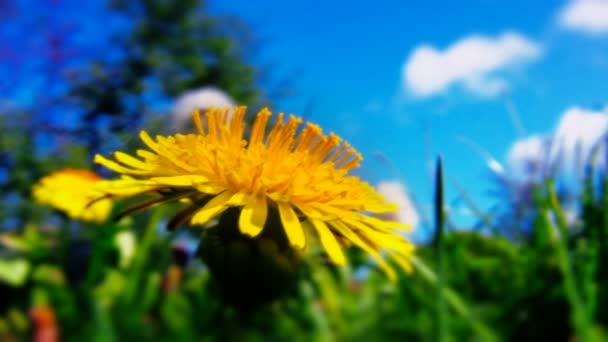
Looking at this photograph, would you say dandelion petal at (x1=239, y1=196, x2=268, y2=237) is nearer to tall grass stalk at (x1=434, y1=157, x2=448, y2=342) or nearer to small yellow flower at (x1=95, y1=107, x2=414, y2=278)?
small yellow flower at (x1=95, y1=107, x2=414, y2=278)

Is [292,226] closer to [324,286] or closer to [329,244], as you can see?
[329,244]

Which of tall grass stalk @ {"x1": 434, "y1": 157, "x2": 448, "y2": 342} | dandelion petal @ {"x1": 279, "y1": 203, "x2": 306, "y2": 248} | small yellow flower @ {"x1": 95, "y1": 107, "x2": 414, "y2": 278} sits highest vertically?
small yellow flower @ {"x1": 95, "y1": 107, "x2": 414, "y2": 278}

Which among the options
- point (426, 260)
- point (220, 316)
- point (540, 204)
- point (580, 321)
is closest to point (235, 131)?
point (580, 321)

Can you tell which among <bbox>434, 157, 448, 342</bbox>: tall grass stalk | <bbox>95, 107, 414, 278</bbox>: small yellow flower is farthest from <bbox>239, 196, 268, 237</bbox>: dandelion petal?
<bbox>434, 157, 448, 342</bbox>: tall grass stalk

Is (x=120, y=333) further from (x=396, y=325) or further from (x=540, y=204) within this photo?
(x=540, y=204)

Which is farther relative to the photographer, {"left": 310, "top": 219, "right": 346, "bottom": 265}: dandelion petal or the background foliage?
the background foliage

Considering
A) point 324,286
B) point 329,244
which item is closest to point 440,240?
point 329,244

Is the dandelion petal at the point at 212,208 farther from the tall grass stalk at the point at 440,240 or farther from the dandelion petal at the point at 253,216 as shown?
the tall grass stalk at the point at 440,240

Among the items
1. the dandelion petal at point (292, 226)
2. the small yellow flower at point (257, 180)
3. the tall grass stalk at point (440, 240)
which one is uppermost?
the small yellow flower at point (257, 180)

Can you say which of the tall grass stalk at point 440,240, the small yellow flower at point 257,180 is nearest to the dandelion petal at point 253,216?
the small yellow flower at point 257,180
